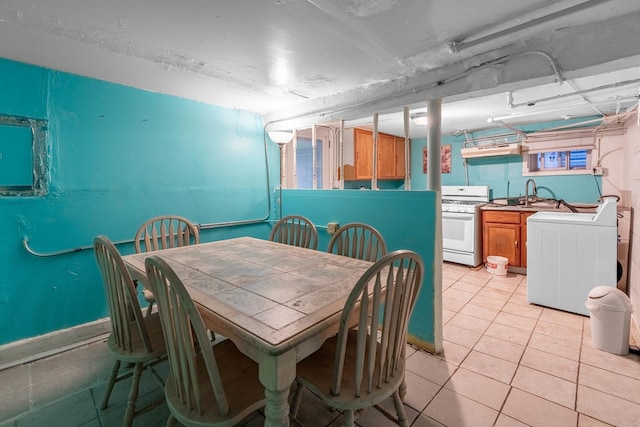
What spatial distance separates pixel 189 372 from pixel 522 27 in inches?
87.3

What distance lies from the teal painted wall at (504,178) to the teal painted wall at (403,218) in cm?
307

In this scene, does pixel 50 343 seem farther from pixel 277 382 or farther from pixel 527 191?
pixel 527 191

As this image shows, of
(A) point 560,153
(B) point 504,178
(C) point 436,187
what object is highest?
(A) point 560,153

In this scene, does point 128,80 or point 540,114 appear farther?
point 540,114

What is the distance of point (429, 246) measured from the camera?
2160 millimetres

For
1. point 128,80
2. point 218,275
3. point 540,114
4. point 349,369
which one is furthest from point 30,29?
point 540,114

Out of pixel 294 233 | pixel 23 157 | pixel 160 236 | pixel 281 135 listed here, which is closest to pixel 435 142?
pixel 294 233

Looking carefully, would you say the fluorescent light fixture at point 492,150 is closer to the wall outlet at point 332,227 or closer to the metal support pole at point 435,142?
the metal support pole at point 435,142

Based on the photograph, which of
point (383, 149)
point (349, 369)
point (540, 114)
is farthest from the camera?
point (383, 149)

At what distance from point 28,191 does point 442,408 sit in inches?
119

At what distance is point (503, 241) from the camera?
394cm

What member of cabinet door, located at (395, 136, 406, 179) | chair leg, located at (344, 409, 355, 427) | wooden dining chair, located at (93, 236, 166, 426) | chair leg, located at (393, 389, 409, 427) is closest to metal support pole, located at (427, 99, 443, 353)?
chair leg, located at (393, 389, 409, 427)

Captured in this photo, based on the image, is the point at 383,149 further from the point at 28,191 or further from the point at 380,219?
the point at 28,191

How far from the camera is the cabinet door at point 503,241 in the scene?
384 cm
